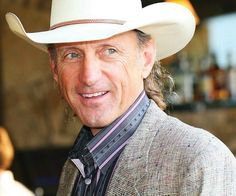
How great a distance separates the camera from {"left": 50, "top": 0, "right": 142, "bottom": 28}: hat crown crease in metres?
1.97

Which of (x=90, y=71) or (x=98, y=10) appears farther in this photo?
(x=98, y=10)

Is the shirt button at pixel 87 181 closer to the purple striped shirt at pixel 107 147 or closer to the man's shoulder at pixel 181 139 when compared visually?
the purple striped shirt at pixel 107 147

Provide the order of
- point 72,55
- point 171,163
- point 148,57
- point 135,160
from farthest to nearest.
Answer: point 148,57 → point 72,55 → point 135,160 → point 171,163

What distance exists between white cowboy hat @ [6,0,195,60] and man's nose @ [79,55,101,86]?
0.06 metres

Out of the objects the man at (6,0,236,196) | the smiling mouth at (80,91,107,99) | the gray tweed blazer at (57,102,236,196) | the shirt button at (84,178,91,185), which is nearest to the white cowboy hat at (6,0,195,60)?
the man at (6,0,236,196)

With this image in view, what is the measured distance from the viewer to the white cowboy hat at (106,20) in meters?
1.90

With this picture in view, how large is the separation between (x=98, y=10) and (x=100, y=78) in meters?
0.24

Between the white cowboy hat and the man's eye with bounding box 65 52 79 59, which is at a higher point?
the white cowboy hat

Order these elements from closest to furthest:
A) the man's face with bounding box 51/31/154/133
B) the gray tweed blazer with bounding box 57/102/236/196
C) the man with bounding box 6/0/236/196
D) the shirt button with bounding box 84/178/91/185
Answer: the gray tweed blazer with bounding box 57/102/236/196, the man with bounding box 6/0/236/196, the man's face with bounding box 51/31/154/133, the shirt button with bounding box 84/178/91/185

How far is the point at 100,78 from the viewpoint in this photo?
1.87m

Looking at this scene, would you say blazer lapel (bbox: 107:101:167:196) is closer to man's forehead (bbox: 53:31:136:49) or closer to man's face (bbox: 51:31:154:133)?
man's face (bbox: 51:31:154:133)

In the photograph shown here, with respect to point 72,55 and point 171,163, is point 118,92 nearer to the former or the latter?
point 72,55

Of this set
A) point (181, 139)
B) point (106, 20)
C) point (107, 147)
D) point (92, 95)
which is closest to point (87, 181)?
point (107, 147)

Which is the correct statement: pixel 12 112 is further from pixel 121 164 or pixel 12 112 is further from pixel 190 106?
pixel 121 164
